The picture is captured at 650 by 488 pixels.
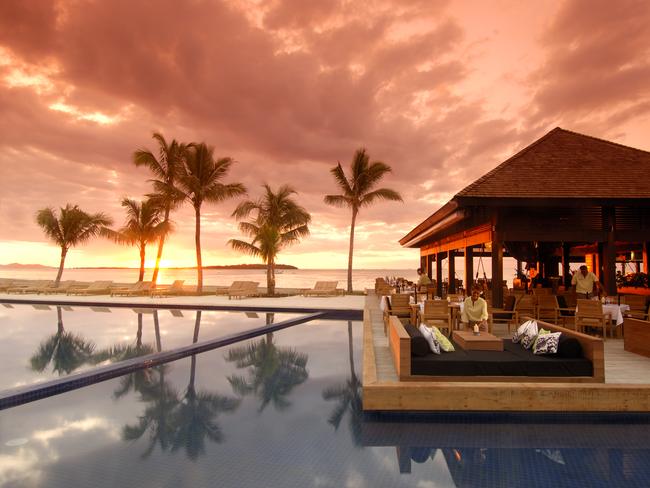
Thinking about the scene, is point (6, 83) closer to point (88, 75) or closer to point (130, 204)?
point (88, 75)

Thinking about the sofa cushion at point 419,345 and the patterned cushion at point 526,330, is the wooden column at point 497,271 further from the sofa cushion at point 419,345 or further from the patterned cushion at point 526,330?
the sofa cushion at point 419,345

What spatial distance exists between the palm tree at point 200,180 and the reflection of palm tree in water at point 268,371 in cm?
1792

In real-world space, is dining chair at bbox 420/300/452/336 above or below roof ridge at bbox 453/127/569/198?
below

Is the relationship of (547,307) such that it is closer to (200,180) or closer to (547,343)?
(547,343)

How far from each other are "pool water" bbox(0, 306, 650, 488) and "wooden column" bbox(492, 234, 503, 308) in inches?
254

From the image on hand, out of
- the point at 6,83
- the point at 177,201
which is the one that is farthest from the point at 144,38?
the point at 177,201

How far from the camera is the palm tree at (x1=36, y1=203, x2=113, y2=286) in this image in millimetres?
33562

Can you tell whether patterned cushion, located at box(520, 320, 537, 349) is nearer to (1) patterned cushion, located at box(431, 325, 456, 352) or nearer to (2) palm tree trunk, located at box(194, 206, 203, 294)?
(1) patterned cushion, located at box(431, 325, 456, 352)

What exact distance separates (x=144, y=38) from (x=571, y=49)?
15739 millimetres

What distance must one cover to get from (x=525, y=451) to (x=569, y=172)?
403 inches

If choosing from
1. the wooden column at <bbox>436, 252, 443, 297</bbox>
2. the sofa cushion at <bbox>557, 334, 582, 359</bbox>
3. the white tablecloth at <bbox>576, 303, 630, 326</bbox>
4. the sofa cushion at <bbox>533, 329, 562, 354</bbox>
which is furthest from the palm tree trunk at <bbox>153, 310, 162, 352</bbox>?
the wooden column at <bbox>436, 252, 443, 297</bbox>

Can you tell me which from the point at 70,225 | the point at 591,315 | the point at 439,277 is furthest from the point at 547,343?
the point at 70,225

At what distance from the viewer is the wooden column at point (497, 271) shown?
1191 centimetres

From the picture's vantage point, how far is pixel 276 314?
1797 centimetres
